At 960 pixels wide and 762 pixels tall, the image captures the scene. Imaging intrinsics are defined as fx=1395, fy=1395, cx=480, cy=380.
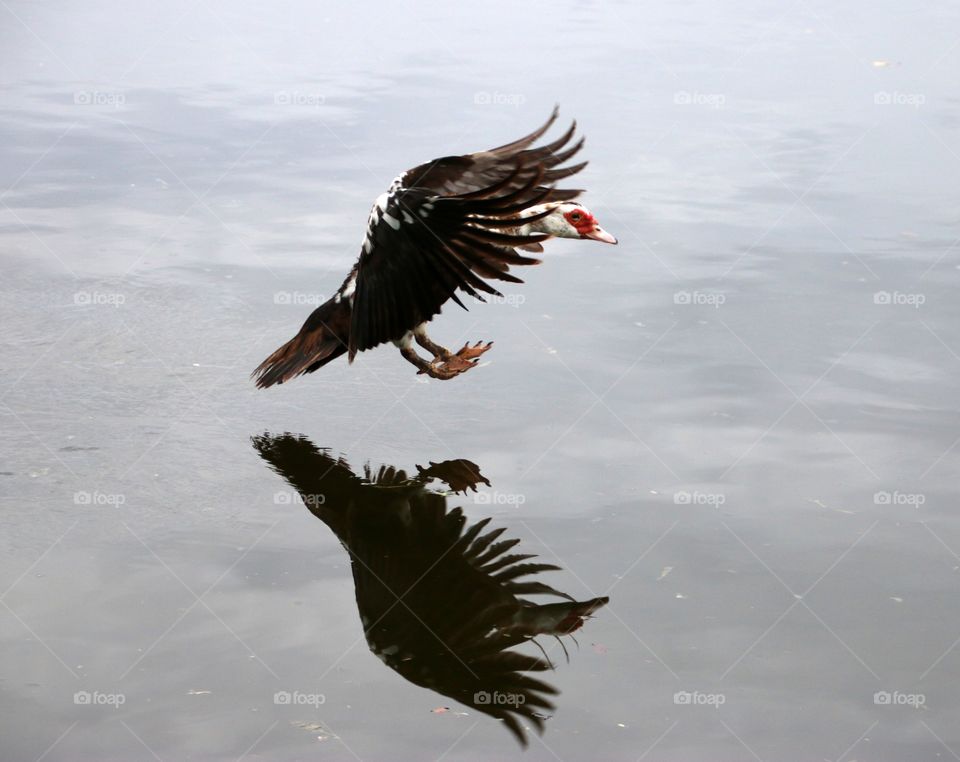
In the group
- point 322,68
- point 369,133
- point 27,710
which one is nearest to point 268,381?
point 27,710

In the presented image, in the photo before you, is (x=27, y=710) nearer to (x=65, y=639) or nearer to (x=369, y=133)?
(x=65, y=639)

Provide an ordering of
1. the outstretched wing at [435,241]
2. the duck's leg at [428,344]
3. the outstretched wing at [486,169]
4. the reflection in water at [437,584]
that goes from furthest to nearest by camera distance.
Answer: the duck's leg at [428,344]
the outstretched wing at [486,169]
the outstretched wing at [435,241]
the reflection in water at [437,584]

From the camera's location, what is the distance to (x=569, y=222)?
746cm

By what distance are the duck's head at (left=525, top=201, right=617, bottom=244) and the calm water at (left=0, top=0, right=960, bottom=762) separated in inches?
35.2

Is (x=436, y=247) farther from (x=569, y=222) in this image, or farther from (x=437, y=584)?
(x=437, y=584)

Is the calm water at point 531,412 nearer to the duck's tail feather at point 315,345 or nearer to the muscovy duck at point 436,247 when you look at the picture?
the duck's tail feather at point 315,345

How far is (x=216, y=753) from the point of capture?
4.96 m

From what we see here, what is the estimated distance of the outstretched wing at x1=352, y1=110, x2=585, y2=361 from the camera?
660 cm

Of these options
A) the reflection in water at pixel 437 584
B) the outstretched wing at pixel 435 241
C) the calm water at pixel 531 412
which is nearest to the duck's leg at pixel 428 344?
the outstretched wing at pixel 435 241

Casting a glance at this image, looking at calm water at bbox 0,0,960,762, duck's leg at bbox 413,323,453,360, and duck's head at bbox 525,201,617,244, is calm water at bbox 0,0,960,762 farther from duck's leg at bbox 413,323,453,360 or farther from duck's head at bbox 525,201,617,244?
duck's head at bbox 525,201,617,244

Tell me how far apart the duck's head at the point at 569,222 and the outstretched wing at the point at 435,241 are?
0.18 metres

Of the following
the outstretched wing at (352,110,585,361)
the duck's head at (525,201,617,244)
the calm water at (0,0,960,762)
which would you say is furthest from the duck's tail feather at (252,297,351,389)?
the duck's head at (525,201,617,244)

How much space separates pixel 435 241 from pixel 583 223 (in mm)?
1095

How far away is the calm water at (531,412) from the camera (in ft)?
17.5
